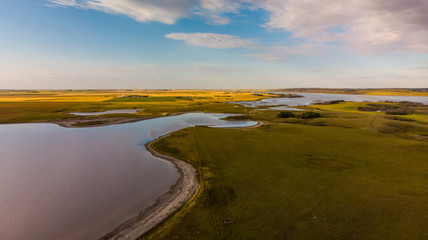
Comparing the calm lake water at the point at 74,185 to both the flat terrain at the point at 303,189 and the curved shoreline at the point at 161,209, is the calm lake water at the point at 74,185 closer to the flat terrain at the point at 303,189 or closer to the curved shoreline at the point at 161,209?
the curved shoreline at the point at 161,209

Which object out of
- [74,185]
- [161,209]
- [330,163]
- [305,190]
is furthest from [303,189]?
[74,185]

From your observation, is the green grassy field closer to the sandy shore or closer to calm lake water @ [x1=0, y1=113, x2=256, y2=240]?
the sandy shore

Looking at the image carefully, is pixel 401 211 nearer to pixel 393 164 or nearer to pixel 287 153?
pixel 393 164

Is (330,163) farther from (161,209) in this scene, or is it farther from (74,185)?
(74,185)

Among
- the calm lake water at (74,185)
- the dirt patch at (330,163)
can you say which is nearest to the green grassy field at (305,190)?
the dirt patch at (330,163)

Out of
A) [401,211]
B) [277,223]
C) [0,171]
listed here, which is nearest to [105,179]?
[0,171]
